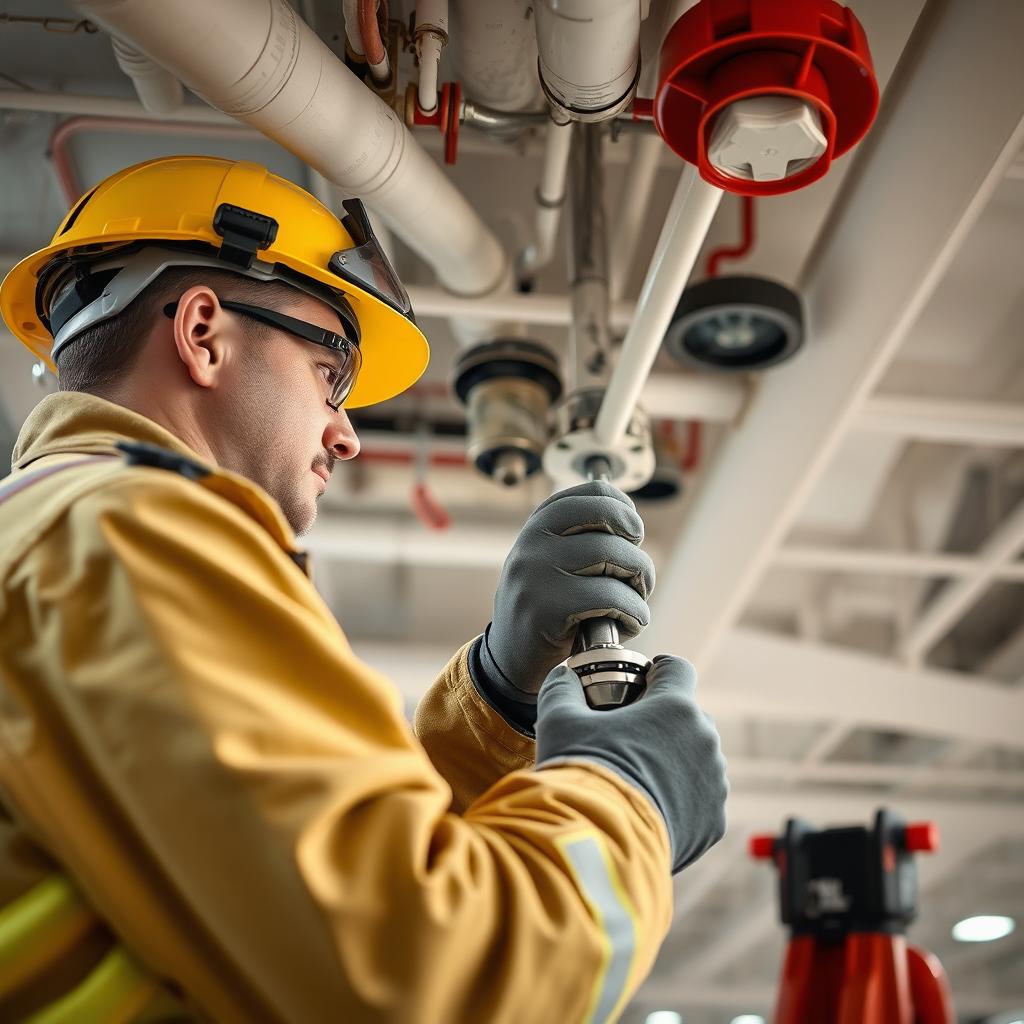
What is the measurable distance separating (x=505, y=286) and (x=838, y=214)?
696 mm

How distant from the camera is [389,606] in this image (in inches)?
167

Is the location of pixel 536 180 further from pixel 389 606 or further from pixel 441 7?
pixel 389 606

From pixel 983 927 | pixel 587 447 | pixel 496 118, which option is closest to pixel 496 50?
pixel 496 118

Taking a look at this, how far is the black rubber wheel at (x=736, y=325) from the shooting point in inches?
81.8

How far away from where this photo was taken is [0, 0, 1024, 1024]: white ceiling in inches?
85.9

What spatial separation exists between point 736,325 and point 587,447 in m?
0.42

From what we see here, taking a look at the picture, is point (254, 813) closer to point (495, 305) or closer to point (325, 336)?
point (325, 336)

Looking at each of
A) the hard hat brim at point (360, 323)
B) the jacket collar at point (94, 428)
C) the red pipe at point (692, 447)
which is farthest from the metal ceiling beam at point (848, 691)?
the jacket collar at point (94, 428)

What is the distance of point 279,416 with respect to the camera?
1.22 metres

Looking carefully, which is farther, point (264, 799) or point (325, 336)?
point (325, 336)

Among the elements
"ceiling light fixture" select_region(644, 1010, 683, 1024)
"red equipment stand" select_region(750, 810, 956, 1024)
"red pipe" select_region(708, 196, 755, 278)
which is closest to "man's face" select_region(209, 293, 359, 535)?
"red equipment stand" select_region(750, 810, 956, 1024)

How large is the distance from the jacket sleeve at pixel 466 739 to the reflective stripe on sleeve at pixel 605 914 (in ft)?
1.76

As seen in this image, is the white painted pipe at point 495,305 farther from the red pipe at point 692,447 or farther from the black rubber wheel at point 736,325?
the red pipe at point 692,447

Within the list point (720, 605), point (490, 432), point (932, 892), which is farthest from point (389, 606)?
point (932, 892)
